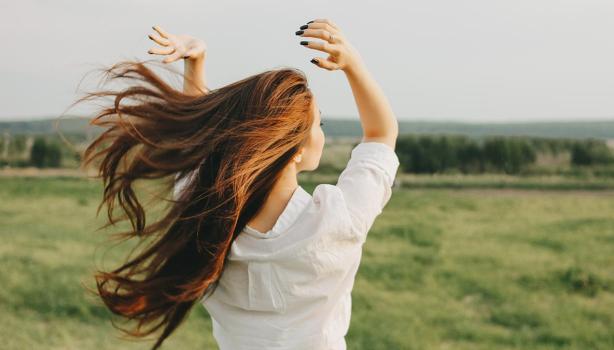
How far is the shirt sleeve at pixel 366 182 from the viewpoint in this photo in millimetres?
1781

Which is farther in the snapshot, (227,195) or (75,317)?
(75,317)

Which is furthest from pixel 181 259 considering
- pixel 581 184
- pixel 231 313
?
pixel 581 184

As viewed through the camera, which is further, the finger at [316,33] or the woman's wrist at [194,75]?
the woman's wrist at [194,75]

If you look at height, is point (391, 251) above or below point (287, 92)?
below

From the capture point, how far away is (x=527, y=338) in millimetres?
6625

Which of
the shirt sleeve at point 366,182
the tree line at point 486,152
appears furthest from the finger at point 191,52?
the tree line at point 486,152

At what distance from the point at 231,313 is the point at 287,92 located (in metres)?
0.61

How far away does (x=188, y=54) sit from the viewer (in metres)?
2.11

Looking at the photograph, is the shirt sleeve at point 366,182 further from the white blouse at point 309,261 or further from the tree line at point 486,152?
the tree line at point 486,152

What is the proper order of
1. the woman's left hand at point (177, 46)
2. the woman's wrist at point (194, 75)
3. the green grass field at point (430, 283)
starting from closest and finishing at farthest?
the woman's left hand at point (177, 46) → the woman's wrist at point (194, 75) → the green grass field at point (430, 283)

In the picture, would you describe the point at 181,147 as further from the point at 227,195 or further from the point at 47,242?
the point at 47,242

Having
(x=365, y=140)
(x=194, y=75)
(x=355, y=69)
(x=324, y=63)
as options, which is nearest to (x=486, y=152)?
(x=194, y=75)

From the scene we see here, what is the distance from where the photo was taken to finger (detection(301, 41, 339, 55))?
1.70m

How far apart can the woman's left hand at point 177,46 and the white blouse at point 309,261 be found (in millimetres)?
525
